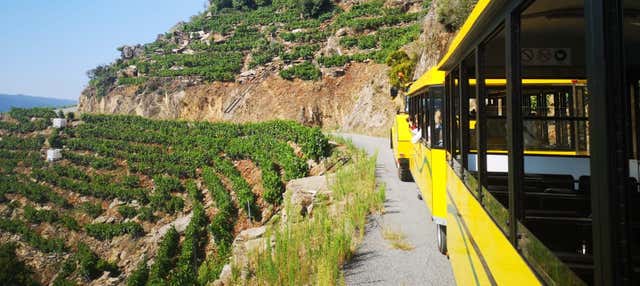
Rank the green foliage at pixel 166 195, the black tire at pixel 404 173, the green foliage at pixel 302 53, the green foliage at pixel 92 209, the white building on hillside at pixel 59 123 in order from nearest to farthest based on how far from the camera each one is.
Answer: the black tire at pixel 404 173 < the green foliage at pixel 166 195 < the green foliage at pixel 92 209 < the white building on hillside at pixel 59 123 < the green foliage at pixel 302 53

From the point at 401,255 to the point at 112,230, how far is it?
87.4 ft

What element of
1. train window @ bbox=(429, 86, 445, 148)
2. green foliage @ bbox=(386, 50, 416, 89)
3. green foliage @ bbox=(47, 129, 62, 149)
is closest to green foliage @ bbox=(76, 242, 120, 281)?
green foliage @ bbox=(386, 50, 416, 89)

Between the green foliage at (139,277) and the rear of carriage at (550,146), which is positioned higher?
the rear of carriage at (550,146)

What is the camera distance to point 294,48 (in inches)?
2360

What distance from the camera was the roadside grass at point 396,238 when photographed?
26.2 feet

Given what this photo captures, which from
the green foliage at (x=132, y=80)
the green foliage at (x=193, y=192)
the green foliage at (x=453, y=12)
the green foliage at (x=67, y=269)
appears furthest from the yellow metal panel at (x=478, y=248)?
the green foliage at (x=132, y=80)

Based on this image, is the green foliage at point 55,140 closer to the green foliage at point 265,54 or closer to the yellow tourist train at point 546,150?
the green foliage at point 265,54

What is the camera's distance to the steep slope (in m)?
46.4

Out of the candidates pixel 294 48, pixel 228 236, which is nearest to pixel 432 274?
pixel 228 236

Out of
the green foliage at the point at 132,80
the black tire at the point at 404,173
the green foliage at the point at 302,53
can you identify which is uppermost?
the green foliage at the point at 302,53

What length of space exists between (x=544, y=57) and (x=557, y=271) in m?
2.61

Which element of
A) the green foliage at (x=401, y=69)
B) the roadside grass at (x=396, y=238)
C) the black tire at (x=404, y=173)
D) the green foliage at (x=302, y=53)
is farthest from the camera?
the green foliage at (x=302, y=53)

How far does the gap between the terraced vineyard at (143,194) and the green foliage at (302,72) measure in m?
10.4

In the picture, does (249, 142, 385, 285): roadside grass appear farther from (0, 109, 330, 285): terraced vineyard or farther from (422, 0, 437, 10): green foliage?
(422, 0, 437, 10): green foliage
